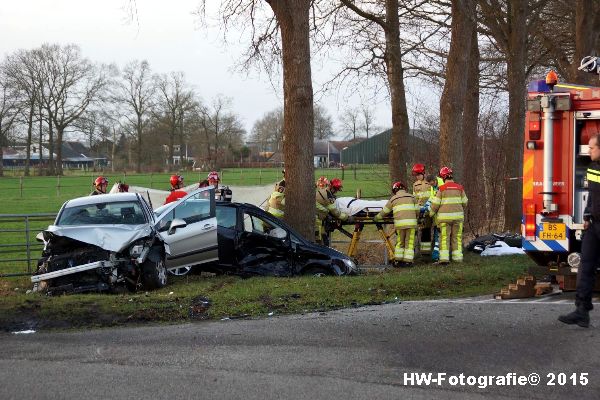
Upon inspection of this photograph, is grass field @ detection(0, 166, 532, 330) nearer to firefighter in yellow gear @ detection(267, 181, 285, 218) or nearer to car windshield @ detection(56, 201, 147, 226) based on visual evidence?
car windshield @ detection(56, 201, 147, 226)

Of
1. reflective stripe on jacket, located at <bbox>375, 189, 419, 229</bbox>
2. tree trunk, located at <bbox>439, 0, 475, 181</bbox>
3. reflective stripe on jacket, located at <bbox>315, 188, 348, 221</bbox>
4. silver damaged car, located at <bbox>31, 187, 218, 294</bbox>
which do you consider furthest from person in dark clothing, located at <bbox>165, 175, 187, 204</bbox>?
tree trunk, located at <bbox>439, 0, 475, 181</bbox>

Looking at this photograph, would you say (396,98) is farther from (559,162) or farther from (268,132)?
(268,132)

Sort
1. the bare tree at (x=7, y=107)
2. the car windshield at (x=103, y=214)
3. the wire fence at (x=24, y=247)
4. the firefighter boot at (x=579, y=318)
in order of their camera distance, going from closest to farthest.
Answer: the firefighter boot at (x=579, y=318) → the car windshield at (x=103, y=214) → the wire fence at (x=24, y=247) → the bare tree at (x=7, y=107)

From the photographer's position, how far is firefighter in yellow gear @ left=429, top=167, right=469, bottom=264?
1469 cm

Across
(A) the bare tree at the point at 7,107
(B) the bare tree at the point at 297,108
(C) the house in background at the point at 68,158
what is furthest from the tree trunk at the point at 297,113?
(C) the house in background at the point at 68,158

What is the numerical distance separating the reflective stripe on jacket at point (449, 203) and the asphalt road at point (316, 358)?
5829 mm

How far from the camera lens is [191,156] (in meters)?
104

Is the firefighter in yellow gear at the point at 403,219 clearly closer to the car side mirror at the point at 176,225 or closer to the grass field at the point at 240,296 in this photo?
the grass field at the point at 240,296

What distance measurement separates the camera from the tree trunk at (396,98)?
774 inches

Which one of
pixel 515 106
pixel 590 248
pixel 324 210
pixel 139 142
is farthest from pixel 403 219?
pixel 139 142

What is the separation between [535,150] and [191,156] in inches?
3740

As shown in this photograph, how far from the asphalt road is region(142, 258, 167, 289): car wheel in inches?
126

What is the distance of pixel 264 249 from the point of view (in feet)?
44.3

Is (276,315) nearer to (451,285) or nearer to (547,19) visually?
(451,285)
